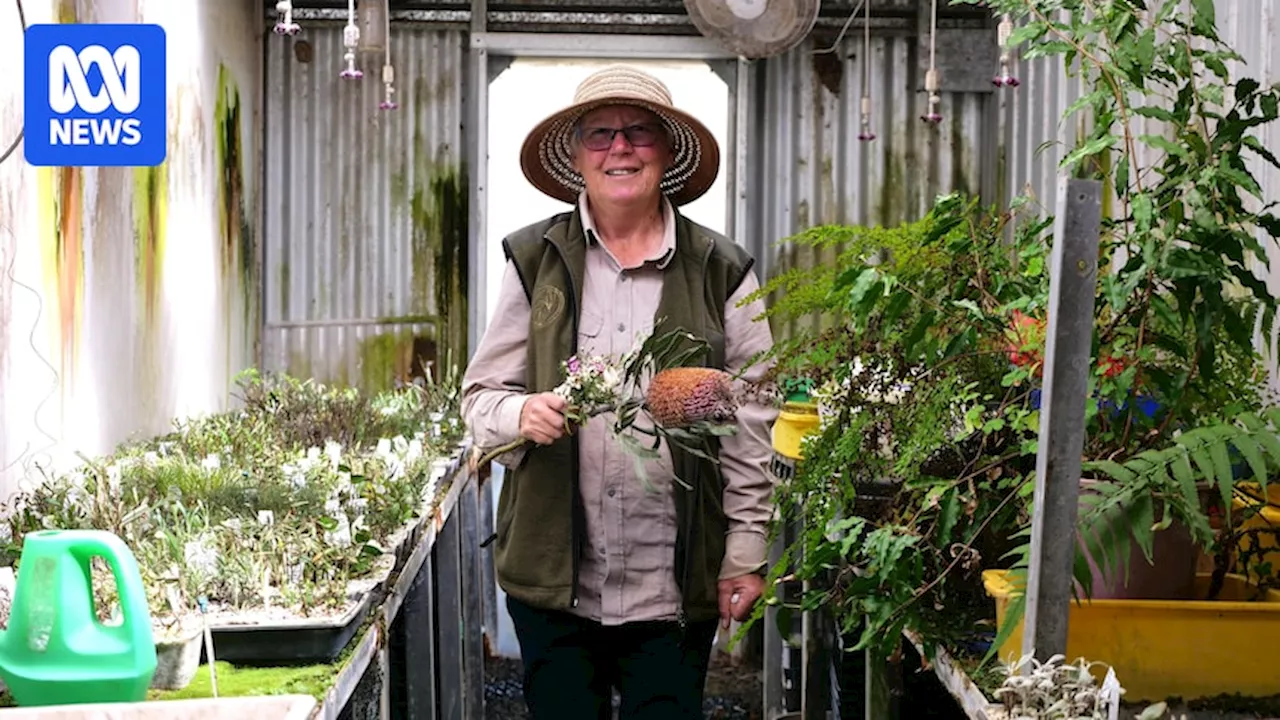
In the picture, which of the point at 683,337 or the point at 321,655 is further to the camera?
the point at 683,337

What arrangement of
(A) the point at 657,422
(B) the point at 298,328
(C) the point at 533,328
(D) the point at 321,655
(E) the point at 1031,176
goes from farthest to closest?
(B) the point at 298,328
(E) the point at 1031,176
(C) the point at 533,328
(A) the point at 657,422
(D) the point at 321,655

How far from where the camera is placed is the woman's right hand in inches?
103

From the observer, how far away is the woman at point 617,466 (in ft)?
9.05

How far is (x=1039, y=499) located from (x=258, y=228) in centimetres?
555

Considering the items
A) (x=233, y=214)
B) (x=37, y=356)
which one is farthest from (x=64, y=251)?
(x=233, y=214)

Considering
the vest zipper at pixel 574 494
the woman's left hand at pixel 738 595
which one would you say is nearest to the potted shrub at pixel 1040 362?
the woman's left hand at pixel 738 595

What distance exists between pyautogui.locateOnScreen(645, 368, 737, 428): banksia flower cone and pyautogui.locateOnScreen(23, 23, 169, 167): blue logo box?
1116 mm

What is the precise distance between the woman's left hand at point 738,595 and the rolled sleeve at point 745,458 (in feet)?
0.13

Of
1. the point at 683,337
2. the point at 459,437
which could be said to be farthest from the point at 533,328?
the point at 459,437

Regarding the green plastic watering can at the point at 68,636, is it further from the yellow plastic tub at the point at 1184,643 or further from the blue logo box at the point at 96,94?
the blue logo box at the point at 96,94

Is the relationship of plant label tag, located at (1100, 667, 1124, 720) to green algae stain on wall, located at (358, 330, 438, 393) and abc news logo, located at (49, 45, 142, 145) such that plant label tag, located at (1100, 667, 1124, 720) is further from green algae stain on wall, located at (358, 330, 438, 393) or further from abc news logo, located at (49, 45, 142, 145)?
green algae stain on wall, located at (358, 330, 438, 393)

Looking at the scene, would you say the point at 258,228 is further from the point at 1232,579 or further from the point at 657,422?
the point at 1232,579

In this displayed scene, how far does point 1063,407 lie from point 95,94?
6.89 ft

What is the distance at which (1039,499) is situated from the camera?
1.60 metres
